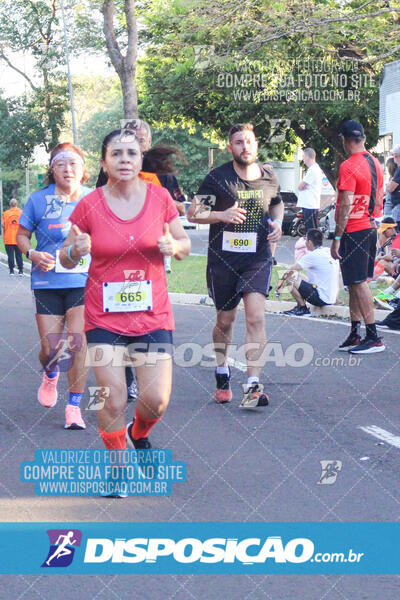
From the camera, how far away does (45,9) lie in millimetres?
46219

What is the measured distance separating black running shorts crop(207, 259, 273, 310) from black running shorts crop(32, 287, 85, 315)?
3.95 ft

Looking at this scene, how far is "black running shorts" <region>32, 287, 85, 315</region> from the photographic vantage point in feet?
23.8

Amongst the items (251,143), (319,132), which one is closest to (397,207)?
(251,143)

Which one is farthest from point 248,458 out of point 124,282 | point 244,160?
point 244,160

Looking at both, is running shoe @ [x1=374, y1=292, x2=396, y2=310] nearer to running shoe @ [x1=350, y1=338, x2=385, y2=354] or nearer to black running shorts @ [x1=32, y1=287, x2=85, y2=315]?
running shoe @ [x1=350, y1=338, x2=385, y2=354]

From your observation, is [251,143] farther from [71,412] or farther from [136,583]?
[136,583]

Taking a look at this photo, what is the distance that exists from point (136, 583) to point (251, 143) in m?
4.27

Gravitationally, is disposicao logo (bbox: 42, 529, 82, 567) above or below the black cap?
below

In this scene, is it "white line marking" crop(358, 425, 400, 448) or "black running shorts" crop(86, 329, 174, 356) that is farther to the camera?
"white line marking" crop(358, 425, 400, 448)

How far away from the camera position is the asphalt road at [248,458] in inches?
165

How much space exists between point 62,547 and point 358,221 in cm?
656

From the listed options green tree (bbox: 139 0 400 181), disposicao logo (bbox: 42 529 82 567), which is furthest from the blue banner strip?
green tree (bbox: 139 0 400 181)

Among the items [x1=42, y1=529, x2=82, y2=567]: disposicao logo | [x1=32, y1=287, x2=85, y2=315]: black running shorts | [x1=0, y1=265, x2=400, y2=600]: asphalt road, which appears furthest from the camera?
[x1=32, y1=287, x2=85, y2=315]: black running shorts

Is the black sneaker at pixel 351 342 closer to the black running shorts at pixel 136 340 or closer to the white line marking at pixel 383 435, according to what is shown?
the white line marking at pixel 383 435
